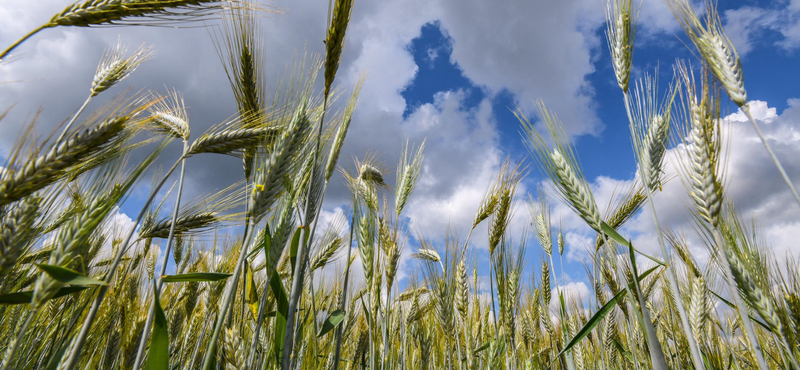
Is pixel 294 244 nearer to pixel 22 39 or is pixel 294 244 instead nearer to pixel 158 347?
pixel 158 347

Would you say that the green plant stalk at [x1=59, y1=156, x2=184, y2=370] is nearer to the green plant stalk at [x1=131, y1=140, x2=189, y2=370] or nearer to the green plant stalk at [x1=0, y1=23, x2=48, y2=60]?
the green plant stalk at [x1=131, y1=140, x2=189, y2=370]

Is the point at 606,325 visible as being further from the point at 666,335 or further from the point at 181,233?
the point at 181,233

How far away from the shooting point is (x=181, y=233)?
1902mm

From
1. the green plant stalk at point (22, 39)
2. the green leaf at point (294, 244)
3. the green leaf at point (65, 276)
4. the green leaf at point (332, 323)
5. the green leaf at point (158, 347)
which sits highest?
the green plant stalk at point (22, 39)

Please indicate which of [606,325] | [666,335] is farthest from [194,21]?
[666,335]

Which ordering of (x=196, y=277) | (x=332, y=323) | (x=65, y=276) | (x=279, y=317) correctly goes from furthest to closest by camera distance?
(x=332, y=323), (x=279, y=317), (x=196, y=277), (x=65, y=276)

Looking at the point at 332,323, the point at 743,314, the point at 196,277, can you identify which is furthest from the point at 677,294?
the point at 196,277

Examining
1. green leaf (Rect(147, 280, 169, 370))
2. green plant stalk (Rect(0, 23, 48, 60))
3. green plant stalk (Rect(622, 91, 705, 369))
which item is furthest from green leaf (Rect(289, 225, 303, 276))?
green plant stalk (Rect(622, 91, 705, 369))

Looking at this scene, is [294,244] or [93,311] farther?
[294,244]

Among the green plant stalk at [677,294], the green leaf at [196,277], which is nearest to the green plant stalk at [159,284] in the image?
the green leaf at [196,277]

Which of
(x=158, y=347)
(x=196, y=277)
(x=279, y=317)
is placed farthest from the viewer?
(x=279, y=317)

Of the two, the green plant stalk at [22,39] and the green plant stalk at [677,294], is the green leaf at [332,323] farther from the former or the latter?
the green plant stalk at [22,39]

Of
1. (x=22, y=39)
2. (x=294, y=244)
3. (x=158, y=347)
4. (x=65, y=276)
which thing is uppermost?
(x=22, y=39)

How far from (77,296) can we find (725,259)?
3.02 metres
